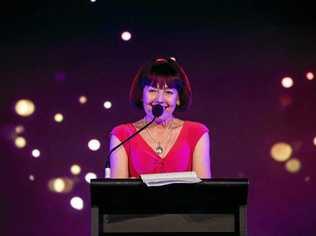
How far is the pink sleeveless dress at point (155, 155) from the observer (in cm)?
303

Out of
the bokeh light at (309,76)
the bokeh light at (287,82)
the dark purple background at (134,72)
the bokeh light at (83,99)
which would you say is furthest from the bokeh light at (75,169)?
the bokeh light at (309,76)

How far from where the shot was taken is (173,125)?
10.5ft

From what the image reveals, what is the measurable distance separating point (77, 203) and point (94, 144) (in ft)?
1.19

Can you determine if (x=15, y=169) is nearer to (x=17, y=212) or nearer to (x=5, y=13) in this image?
(x=17, y=212)

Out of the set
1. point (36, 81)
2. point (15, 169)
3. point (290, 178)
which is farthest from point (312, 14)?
point (15, 169)

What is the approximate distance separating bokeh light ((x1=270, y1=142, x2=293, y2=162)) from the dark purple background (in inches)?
1.4

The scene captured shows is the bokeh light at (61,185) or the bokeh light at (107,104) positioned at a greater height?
the bokeh light at (107,104)

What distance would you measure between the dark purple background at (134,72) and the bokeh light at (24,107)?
0.03m

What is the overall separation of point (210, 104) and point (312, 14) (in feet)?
2.83

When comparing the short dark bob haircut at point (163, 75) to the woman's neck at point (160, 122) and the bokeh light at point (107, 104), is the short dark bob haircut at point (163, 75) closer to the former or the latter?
the woman's neck at point (160, 122)

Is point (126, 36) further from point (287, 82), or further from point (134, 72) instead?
point (287, 82)

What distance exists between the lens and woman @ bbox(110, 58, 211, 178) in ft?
9.94

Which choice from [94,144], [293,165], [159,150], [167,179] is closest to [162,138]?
[159,150]

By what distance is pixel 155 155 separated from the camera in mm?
3045
